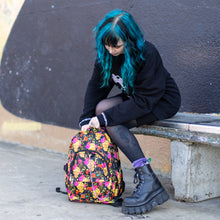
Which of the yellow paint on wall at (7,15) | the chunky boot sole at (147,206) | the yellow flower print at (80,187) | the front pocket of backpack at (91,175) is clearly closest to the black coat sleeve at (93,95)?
the front pocket of backpack at (91,175)

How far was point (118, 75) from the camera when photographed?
8.77ft

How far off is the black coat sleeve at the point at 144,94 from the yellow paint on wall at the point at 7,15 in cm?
285

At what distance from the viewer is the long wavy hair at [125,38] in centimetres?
239

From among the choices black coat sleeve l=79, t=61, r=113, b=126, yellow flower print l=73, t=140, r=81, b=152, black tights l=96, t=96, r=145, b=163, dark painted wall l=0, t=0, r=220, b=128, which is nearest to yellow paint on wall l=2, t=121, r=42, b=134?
dark painted wall l=0, t=0, r=220, b=128

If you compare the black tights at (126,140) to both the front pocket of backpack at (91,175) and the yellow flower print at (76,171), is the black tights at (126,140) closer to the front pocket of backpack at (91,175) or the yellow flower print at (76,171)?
the front pocket of backpack at (91,175)

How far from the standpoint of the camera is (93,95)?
9.30ft

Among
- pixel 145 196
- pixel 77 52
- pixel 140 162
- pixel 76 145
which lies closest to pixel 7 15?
pixel 77 52

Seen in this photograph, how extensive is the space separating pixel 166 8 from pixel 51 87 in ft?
5.64

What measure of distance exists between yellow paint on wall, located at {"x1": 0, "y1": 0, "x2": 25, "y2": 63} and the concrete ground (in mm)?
1942

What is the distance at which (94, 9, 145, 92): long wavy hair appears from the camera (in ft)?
7.83

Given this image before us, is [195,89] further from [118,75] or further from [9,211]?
[9,211]

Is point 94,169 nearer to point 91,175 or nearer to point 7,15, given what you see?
point 91,175

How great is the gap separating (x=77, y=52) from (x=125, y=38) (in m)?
1.95

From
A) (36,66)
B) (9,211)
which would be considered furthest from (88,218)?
(36,66)
